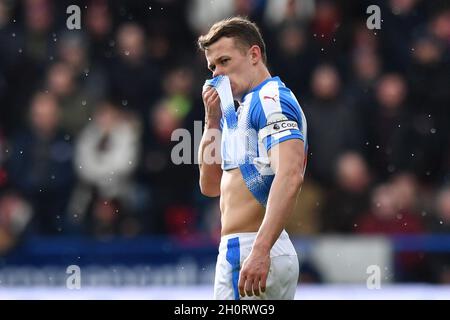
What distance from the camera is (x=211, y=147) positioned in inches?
219

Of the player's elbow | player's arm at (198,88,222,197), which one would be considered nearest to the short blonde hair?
player's arm at (198,88,222,197)

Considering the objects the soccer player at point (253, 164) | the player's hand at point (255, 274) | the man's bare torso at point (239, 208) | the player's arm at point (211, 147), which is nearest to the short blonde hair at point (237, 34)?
the soccer player at point (253, 164)

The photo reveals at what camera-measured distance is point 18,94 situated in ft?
37.7

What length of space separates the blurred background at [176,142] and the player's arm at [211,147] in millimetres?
4079

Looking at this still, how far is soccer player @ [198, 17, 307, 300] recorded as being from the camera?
16.0ft

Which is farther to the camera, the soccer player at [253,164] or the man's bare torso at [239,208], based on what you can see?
the man's bare torso at [239,208]

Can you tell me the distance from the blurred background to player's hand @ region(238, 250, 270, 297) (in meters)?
4.88

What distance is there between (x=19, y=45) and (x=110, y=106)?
1.33 metres

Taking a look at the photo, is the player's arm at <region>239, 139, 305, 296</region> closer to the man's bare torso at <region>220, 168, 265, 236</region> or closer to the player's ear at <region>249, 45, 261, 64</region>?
the man's bare torso at <region>220, 168, 265, 236</region>

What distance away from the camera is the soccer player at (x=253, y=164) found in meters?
4.86

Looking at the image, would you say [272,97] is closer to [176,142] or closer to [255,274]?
[255,274]

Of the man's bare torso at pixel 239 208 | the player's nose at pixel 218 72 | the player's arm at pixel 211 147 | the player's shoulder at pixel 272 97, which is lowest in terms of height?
the man's bare torso at pixel 239 208

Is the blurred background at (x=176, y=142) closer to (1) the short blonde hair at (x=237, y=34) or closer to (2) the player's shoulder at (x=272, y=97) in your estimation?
(1) the short blonde hair at (x=237, y=34)

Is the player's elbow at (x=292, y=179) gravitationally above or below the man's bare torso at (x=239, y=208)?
above
